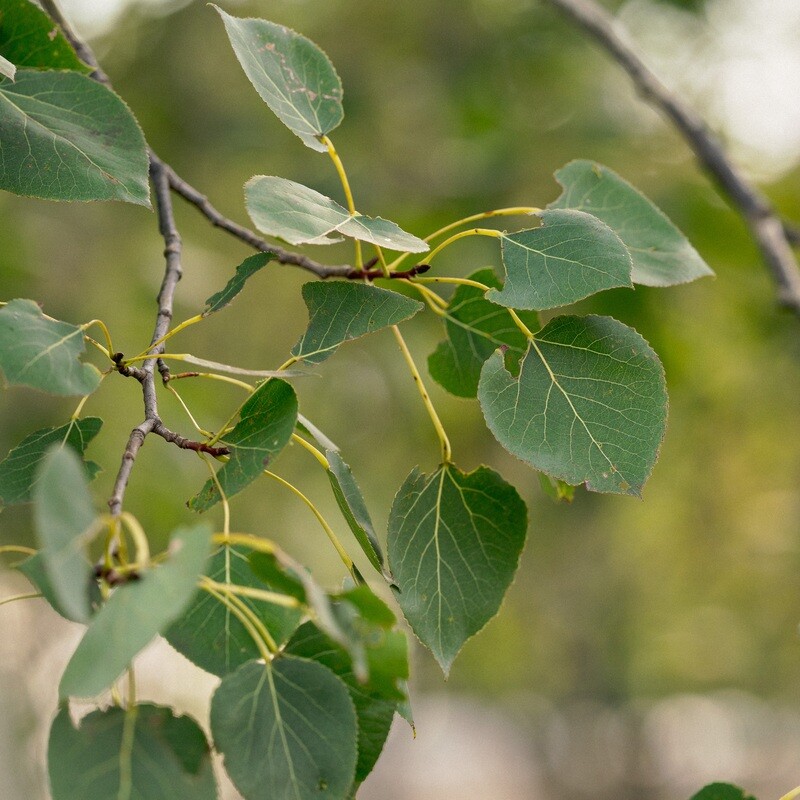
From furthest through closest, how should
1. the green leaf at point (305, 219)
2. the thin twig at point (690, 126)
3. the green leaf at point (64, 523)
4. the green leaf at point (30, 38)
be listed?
the thin twig at point (690, 126), the green leaf at point (30, 38), the green leaf at point (305, 219), the green leaf at point (64, 523)

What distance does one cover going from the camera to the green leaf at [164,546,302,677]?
438 mm

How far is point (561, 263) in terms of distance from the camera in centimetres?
46

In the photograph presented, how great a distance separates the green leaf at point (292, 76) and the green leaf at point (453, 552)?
213 millimetres

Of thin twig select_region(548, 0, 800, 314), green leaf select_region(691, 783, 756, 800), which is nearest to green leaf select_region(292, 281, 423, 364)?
green leaf select_region(691, 783, 756, 800)

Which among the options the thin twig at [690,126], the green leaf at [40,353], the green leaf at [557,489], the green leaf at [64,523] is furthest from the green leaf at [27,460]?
the thin twig at [690,126]

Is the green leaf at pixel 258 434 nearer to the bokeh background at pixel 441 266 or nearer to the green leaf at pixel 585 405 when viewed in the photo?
the green leaf at pixel 585 405

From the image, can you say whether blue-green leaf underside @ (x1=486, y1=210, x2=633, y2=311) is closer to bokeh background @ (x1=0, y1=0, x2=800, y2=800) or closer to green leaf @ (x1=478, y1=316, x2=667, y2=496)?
green leaf @ (x1=478, y1=316, x2=667, y2=496)

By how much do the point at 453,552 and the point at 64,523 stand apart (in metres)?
0.25

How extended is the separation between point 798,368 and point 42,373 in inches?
94.4

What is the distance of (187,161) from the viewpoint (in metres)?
2.38

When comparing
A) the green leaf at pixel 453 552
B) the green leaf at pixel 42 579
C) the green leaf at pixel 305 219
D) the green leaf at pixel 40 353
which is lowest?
the green leaf at pixel 453 552

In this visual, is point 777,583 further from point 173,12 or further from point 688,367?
point 173,12

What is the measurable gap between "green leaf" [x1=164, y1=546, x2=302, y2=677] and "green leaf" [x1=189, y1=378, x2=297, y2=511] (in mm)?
43

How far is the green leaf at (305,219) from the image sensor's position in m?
0.40
